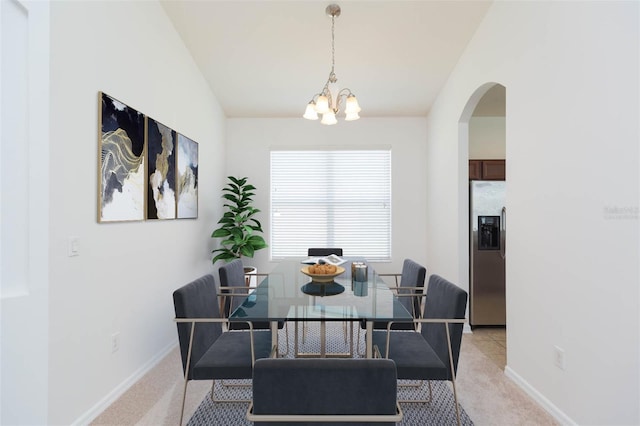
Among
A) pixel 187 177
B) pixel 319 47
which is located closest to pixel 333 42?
pixel 319 47

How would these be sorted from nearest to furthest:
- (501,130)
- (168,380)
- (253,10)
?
(168,380), (253,10), (501,130)

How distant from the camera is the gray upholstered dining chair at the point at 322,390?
0.92 meters

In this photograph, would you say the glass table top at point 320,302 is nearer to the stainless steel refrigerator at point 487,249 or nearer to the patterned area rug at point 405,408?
the patterned area rug at point 405,408

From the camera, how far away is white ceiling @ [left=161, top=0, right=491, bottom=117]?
2.74 meters

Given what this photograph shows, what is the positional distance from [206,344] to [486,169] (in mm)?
3408

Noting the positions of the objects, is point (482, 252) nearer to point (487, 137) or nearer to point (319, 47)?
point (487, 137)

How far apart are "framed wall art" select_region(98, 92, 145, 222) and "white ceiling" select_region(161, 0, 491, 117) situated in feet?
4.16

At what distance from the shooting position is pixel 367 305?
5.72 feet
